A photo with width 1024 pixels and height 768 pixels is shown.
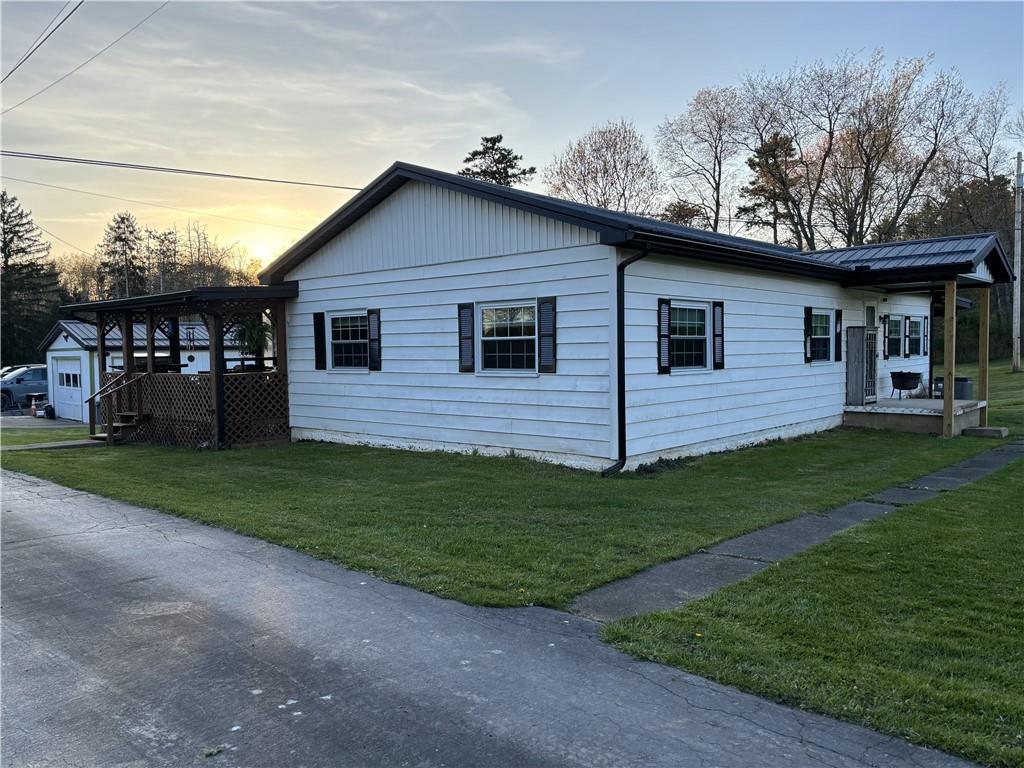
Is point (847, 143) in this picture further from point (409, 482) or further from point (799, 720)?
point (799, 720)

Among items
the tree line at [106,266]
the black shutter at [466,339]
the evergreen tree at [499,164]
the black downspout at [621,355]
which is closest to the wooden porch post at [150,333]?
the black shutter at [466,339]

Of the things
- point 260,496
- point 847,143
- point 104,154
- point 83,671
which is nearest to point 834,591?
point 83,671

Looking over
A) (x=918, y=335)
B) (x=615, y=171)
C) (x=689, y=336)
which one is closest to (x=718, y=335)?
(x=689, y=336)

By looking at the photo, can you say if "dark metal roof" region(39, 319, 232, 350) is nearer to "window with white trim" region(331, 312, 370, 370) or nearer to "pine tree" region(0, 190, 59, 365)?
"window with white trim" region(331, 312, 370, 370)

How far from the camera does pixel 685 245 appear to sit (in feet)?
33.8

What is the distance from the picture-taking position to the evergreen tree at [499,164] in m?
42.8

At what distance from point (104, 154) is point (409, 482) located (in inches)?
562

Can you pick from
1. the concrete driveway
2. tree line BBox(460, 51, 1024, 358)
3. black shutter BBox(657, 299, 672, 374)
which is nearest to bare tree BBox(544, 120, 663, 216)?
tree line BBox(460, 51, 1024, 358)

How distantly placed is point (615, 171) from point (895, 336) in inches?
858

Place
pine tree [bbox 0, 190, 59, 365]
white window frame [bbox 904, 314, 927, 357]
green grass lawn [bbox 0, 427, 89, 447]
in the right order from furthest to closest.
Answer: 1. pine tree [bbox 0, 190, 59, 365]
2. white window frame [bbox 904, 314, 927, 357]
3. green grass lawn [bbox 0, 427, 89, 447]

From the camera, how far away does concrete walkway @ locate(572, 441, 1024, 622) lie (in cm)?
491

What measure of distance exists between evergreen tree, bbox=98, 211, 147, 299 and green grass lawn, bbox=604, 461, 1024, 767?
5704 centimetres

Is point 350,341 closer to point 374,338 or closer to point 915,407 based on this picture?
point 374,338

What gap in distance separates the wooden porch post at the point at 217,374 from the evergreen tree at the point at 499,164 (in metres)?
31.0
